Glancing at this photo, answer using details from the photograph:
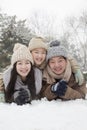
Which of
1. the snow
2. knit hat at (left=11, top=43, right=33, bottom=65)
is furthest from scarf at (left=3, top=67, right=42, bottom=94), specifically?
the snow

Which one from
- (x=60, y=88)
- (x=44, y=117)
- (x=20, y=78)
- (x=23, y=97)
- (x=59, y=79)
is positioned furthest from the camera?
(x=59, y=79)

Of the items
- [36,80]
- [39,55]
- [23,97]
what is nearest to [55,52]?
[39,55]

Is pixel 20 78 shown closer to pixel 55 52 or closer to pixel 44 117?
pixel 55 52

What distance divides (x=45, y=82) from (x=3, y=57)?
14.8 m

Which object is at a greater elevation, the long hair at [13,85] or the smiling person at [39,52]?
the smiling person at [39,52]

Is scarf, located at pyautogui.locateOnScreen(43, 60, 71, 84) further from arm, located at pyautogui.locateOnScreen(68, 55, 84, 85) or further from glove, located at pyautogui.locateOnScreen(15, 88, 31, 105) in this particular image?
glove, located at pyautogui.locateOnScreen(15, 88, 31, 105)

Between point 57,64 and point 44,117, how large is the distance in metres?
1.08

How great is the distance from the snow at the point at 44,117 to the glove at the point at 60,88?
41 centimetres

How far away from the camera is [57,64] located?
3227 millimetres

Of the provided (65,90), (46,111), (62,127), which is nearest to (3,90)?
(65,90)

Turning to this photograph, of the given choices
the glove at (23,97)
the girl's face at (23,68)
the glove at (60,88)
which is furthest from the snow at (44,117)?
the girl's face at (23,68)

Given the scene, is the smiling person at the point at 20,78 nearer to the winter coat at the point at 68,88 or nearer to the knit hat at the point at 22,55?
the knit hat at the point at 22,55

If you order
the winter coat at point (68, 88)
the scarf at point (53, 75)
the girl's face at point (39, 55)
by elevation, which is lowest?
the winter coat at point (68, 88)

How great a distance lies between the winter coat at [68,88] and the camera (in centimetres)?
304
